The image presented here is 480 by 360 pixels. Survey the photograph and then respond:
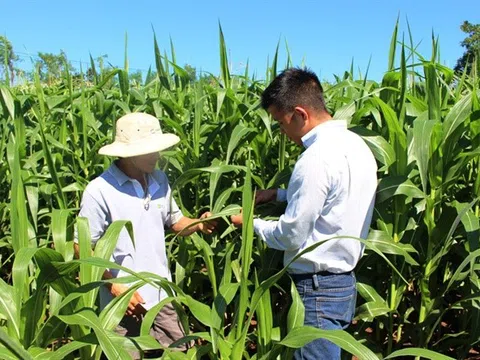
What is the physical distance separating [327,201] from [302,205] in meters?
0.11

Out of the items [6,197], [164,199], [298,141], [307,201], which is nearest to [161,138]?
[164,199]

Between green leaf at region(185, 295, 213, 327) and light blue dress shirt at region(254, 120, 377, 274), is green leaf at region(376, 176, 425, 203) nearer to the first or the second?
light blue dress shirt at region(254, 120, 377, 274)

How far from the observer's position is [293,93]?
6.25ft

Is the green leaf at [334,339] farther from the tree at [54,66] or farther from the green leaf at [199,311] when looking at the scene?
the tree at [54,66]

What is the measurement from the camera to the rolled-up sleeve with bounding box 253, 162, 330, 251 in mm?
1780

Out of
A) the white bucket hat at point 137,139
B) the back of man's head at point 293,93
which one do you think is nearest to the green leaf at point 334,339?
the back of man's head at point 293,93

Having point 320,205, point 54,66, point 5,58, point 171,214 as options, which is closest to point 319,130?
point 320,205

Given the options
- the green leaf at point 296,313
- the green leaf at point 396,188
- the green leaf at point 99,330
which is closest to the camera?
the green leaf at point 99,330

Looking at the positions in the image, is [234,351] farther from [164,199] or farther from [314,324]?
[164,199]

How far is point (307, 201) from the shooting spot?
179 centimetres

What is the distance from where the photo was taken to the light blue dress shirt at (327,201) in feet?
5.87

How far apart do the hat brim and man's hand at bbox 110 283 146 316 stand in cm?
49

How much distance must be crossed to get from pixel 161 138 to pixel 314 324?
2.92 feet

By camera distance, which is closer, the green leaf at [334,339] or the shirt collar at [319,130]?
the green leaf at [334,339]
